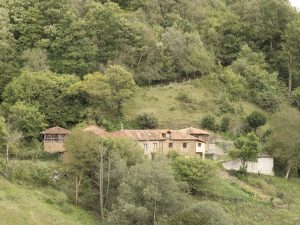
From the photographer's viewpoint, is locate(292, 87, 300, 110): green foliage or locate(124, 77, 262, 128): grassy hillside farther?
locate(292, 87, 300, 110): green foliage

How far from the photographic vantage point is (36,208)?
3741 centimetres

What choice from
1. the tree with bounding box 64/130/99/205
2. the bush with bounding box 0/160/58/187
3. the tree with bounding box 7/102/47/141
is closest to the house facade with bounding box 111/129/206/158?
the tree with bounding box 7/102/47/141

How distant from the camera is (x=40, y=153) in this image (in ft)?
167

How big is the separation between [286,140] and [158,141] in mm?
12717

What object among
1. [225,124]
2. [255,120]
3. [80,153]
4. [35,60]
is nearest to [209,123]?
[225,124]

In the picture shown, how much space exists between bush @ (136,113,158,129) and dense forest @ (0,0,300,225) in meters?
0.12

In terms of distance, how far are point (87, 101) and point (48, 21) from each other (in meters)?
14.9

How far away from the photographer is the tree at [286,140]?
2148 inches

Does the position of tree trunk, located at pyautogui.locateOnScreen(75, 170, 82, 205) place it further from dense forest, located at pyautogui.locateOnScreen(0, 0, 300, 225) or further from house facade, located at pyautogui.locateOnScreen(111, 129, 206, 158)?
house facade, located at pyautogui.locateOnScreen(111, 129, 206, 158)

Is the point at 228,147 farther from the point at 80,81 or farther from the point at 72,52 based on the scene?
the point at 72,52

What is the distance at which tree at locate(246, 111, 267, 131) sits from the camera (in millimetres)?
61906

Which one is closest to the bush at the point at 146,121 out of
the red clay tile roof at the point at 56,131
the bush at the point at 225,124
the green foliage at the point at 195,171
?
the bush at the point at 225,124

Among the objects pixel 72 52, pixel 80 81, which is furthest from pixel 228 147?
pixel 72 52

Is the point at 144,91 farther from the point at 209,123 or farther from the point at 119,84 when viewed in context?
the point at 209,123
